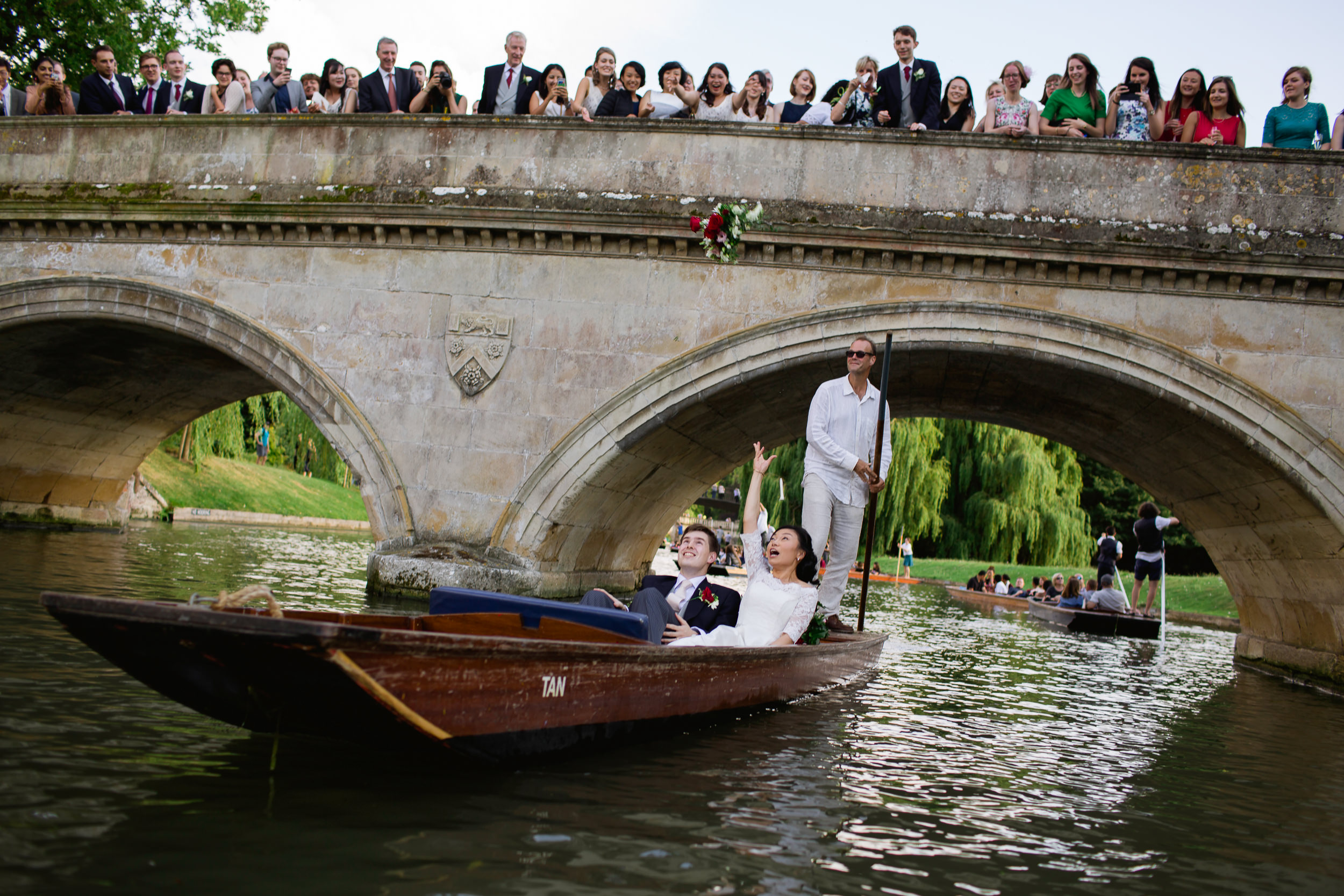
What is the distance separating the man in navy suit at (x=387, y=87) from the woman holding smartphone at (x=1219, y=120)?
5.97 meters

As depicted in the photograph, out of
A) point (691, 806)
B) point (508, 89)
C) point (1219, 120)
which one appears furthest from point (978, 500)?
point (691, 806)

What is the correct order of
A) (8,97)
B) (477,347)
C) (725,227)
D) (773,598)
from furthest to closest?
(8,97) < (477,347) < (725,227) < (773,598)

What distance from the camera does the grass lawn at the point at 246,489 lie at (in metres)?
18.2

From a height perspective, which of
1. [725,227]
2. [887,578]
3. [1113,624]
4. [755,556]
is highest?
[725,227]

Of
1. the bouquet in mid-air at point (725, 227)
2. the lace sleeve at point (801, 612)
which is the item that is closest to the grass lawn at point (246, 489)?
the bouquet in mid-air at point (725, 227)

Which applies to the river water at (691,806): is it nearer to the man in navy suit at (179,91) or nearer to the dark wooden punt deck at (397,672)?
the dark wooden punt deck at (397,672)

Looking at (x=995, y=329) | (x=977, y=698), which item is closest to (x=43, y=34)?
(x=995, y=329)

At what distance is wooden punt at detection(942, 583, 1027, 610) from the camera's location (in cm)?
1527

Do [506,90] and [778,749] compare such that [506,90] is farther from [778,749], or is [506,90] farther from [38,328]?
[778,749]

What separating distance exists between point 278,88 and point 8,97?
2.74m

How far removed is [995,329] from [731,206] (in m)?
1.99

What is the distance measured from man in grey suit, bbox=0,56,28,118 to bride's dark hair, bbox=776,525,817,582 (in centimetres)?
839

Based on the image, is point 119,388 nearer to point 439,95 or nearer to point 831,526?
point 439,95

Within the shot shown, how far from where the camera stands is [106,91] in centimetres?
898
